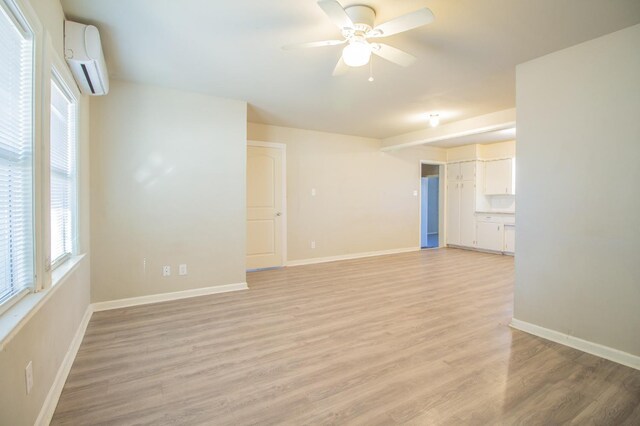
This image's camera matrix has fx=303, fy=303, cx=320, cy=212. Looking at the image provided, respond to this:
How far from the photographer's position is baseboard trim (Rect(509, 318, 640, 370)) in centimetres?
214

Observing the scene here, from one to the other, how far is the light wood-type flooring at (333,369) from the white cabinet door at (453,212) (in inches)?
146

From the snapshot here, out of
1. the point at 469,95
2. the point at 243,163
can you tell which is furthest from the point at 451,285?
the point at 243,163

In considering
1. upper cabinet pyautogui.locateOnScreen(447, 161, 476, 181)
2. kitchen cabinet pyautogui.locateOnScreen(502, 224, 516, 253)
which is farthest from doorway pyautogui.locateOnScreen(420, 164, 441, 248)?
kitchen cabinet pyautogui.locateOnScreen(502, 224, 516, 253)

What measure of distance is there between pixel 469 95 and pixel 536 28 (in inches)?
56.5

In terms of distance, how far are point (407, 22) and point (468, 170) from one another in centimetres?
574

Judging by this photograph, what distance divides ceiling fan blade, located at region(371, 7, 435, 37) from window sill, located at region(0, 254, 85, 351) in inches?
90.6

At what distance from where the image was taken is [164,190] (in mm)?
3434

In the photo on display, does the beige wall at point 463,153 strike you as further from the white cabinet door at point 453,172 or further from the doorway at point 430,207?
the doorway at point 430,207

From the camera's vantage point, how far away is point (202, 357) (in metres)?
2.25

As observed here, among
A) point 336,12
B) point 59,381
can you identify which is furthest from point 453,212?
point 59,381

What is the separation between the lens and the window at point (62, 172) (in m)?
2.11

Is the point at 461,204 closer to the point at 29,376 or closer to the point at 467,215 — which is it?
the point at 467,215

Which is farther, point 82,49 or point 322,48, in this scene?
point 322,48

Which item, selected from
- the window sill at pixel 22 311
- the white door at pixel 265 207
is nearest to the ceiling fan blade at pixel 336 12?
the window sill at pixel 22 311
